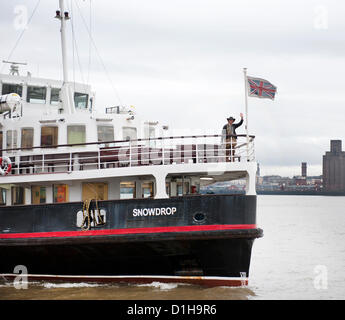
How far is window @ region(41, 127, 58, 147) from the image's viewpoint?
51.2ft

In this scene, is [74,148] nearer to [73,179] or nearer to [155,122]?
[73,179]

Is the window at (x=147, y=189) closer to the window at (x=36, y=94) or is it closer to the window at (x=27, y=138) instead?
the window at (x=27, y=138)

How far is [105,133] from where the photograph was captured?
15.8 m

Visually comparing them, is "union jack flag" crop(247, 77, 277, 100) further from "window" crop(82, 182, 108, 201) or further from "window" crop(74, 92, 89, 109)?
"window" crop(74, 92, 89, 109)

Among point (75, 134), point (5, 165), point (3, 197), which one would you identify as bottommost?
point (3, 197)

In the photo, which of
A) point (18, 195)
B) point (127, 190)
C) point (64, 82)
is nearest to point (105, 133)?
point (127, 190)

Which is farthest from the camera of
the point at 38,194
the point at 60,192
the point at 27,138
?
the point at 27,138

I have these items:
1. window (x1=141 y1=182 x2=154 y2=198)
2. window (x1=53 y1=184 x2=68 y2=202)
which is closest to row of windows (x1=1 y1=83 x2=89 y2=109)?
window (x1=53 y1=184 x2=68 y2=202)

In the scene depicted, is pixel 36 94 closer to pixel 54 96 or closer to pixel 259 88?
pixel 54 96

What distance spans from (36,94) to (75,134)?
4051 mm

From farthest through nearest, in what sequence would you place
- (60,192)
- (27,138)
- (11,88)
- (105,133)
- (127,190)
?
(11,88)
(27,138)
(105,133)
(60,192)
(127,190)

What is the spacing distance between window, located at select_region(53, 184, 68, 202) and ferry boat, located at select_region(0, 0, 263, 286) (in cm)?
3
